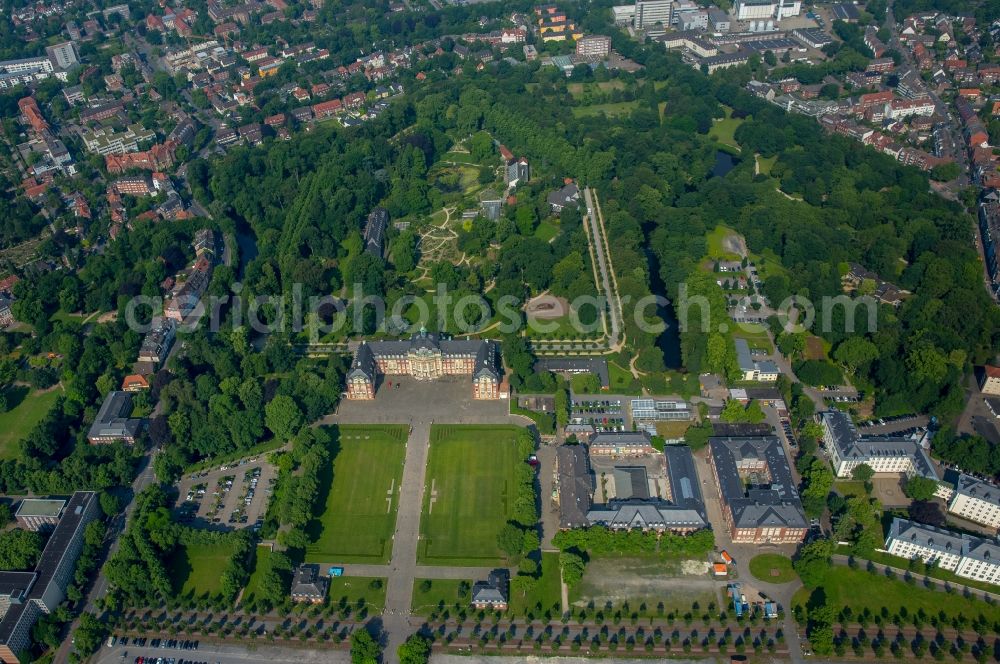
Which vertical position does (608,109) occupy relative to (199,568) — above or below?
above

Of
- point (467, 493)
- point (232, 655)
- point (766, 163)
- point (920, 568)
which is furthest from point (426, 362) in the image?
point (766, 163)

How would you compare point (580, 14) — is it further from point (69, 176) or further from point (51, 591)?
point (51, 591)

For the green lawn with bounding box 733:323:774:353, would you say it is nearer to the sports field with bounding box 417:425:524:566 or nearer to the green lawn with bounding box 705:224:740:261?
the green lawn with bounding box 705:224:740:261

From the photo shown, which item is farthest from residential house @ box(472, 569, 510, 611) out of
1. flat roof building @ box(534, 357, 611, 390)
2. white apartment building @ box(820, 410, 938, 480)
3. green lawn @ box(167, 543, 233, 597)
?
white apartment building @ box(820, 410, 938, 480)

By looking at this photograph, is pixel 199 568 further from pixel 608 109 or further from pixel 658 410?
pixel 608 109

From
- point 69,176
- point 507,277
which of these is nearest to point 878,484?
point 507,277

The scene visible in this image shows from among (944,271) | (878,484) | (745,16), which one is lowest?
(878,484)
